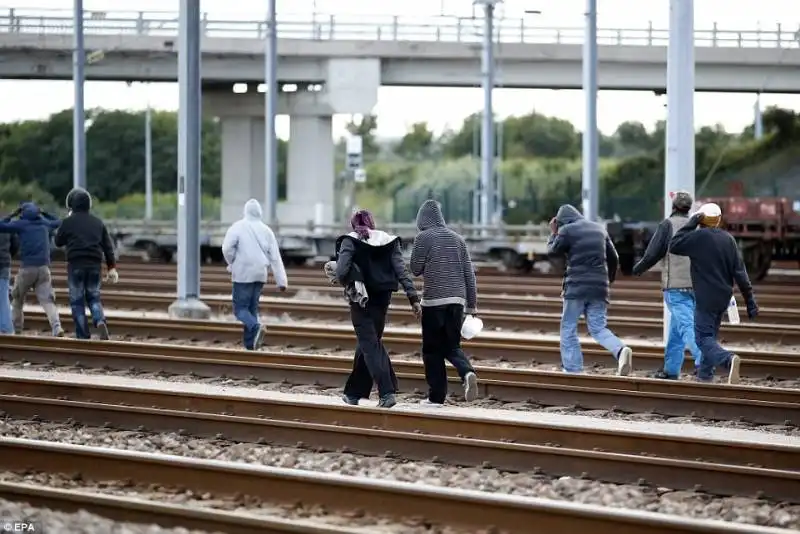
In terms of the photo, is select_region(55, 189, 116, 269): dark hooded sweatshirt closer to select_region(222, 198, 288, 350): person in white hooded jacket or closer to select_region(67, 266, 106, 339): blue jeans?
select_region(67, 266, 106, 339): blue jeans

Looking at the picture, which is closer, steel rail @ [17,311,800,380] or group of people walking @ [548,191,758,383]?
group of people walking @ [548,191,758,383]

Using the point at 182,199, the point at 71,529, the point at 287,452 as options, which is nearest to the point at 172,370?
the point at 287,452

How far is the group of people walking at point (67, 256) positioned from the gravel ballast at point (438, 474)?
5.11 meters

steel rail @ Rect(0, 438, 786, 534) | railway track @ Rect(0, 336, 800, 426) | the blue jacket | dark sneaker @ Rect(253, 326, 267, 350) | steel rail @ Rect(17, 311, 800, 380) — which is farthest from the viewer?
the blue jacket

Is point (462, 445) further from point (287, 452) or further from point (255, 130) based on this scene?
point (255, 130)

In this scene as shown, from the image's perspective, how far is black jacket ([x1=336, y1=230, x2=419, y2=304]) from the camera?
12305 mm

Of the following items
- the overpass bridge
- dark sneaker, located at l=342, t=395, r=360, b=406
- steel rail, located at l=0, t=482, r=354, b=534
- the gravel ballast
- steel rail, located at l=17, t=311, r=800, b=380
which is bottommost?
the gravel ballast

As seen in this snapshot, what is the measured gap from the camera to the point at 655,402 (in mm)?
13227

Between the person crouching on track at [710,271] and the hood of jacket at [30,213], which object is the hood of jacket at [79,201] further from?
the person crouching on track at [710,271]

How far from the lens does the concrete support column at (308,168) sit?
50.6 m

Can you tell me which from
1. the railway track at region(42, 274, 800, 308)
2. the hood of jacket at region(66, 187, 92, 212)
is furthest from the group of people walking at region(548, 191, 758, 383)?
the railway track at region(42, 274, 800, 308)

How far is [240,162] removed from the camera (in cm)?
5306

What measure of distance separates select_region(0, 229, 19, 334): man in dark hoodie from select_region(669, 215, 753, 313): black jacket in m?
8.81

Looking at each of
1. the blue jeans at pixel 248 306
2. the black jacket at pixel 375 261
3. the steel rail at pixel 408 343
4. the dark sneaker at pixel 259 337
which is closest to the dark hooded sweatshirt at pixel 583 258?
the steel rail at pixel 408 343
